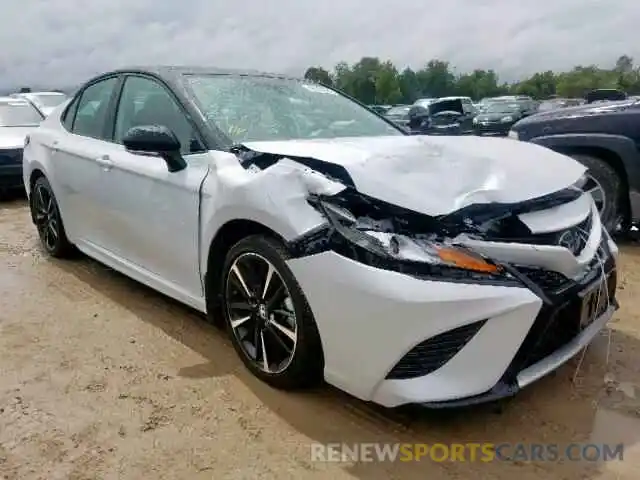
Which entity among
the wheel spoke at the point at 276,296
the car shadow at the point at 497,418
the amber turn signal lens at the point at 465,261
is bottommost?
the car shadow at the point at 497,418

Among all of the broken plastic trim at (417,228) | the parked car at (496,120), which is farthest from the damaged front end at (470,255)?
the parked car at (496,120)

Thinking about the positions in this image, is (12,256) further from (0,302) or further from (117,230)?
(117,230)

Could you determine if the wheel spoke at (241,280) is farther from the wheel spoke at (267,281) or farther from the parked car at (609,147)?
the parked car at (609,147)

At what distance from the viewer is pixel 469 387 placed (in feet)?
7.06

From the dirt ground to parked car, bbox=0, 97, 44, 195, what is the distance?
5256mm

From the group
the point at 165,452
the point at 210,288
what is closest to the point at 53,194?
the point at 210,288

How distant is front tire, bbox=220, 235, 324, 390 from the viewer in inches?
96.0

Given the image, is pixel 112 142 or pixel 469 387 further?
pixel 112 142

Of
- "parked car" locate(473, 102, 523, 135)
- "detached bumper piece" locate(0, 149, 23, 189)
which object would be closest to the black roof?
"detached bumper piece" locate(0, 149, 23, 189)

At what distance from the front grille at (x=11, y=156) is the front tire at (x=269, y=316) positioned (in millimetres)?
6409

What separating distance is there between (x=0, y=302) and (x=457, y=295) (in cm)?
318

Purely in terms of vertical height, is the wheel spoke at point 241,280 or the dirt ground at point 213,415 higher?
the wheel spoke at point 241,280

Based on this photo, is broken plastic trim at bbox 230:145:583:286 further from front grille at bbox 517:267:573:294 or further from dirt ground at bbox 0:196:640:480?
dirt ground at bbox 0:196:640:480

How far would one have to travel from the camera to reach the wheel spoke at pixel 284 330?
2.49 metres
